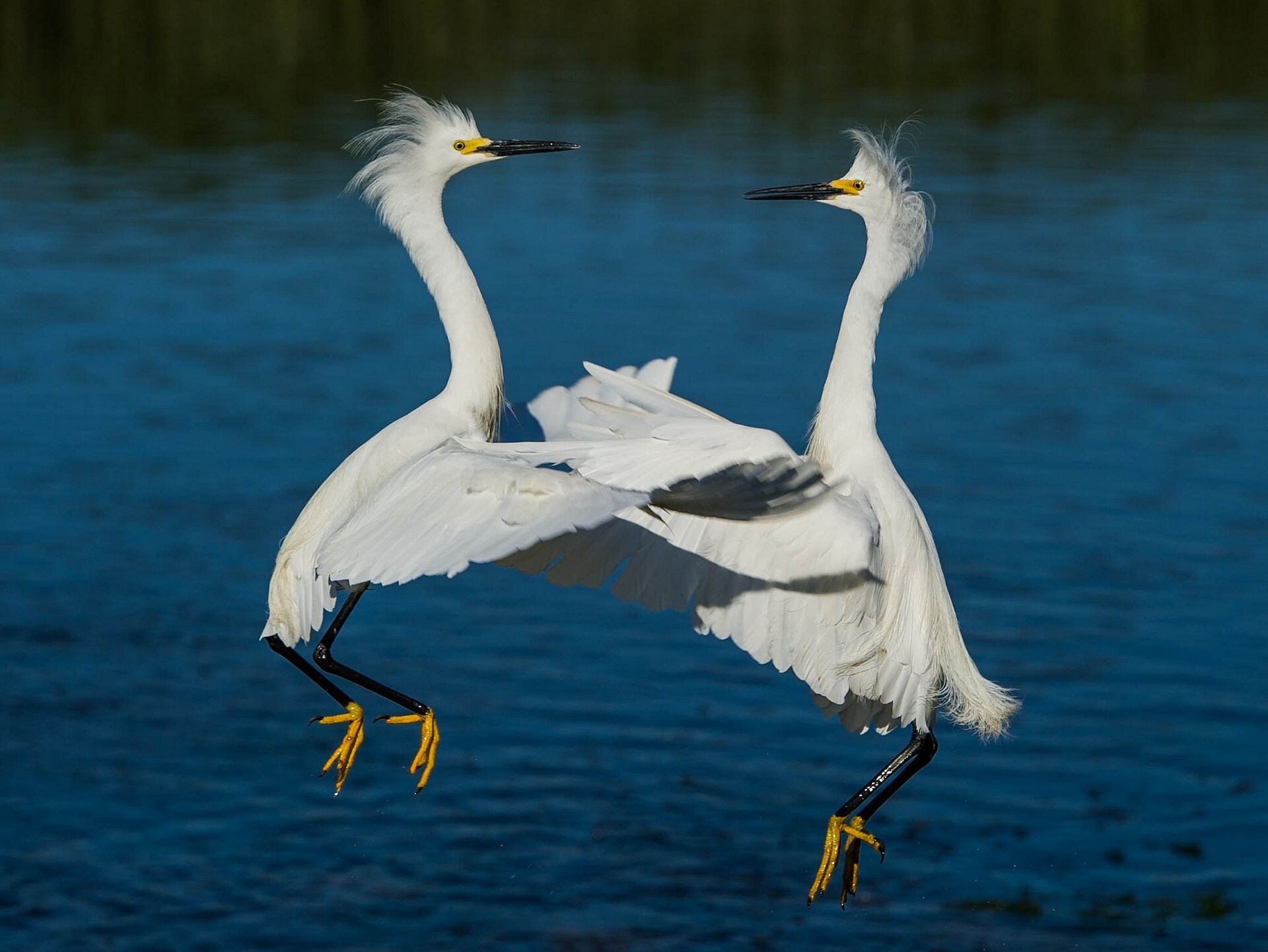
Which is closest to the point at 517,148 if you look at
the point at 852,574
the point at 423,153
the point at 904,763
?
the point at 423,153

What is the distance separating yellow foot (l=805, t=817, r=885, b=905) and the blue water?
1.22 m

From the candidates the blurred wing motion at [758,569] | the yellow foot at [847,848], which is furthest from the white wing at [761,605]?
the yellow foot at [847,848]

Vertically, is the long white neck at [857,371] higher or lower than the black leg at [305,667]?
higher

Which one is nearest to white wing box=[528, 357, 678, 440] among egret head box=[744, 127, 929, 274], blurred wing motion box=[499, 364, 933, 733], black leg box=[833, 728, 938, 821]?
blurred wing motion box=[499, 364, 933, 733]

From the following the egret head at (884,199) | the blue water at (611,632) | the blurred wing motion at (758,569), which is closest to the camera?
the blurred wing motion at (758,569)

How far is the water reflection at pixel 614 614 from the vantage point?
400 inches

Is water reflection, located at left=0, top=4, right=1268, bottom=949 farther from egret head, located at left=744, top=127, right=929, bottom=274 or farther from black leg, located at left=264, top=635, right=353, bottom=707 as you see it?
egret head, located at left=744, top=127, right=929, bottom=274

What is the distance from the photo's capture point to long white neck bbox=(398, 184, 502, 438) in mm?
8898

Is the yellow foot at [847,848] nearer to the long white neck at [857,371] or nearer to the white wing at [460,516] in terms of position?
the long white neck at [857,371]

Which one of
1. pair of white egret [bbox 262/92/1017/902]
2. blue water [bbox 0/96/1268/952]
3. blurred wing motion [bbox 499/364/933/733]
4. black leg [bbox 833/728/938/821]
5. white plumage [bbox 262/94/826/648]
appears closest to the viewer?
white plumage [bbox 262/94/826/648]

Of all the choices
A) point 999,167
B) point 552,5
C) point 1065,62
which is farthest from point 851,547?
point 552,5

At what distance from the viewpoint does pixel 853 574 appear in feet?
25.6

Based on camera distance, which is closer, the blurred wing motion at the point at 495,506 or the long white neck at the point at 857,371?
the blurred wing motion at the point at 495,506

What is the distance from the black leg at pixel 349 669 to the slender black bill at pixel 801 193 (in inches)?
107
